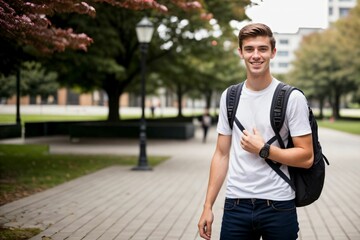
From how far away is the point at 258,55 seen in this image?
3254mm

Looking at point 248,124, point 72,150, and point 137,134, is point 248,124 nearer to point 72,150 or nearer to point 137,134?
point 72,150

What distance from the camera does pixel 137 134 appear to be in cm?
3086

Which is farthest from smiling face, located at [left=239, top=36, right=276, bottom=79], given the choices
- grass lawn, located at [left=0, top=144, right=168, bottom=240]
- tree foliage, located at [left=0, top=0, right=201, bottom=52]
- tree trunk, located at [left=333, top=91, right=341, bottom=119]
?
tree trunk, located at [left=333, top=91, right=341, bottom=119]

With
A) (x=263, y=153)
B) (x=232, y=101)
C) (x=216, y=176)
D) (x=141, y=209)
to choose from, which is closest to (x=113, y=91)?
(x=141, y=209)

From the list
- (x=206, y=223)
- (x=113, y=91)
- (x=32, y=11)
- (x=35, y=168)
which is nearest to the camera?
(x=206, y=223)

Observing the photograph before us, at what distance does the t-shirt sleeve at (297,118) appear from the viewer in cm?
322

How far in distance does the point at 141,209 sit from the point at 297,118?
251 inches

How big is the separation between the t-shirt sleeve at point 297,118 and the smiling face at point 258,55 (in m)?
0.21

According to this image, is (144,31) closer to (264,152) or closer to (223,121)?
(223,121)

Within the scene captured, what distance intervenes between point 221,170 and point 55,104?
272 feet

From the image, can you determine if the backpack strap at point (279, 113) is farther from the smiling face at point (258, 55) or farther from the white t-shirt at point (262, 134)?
the smiling face at point (258, 55)

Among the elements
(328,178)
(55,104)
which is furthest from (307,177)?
(55,104)

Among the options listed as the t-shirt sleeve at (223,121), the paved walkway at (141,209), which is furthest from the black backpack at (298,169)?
the paved walkway at (141,209)

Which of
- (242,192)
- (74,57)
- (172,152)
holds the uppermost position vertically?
(74,57)
